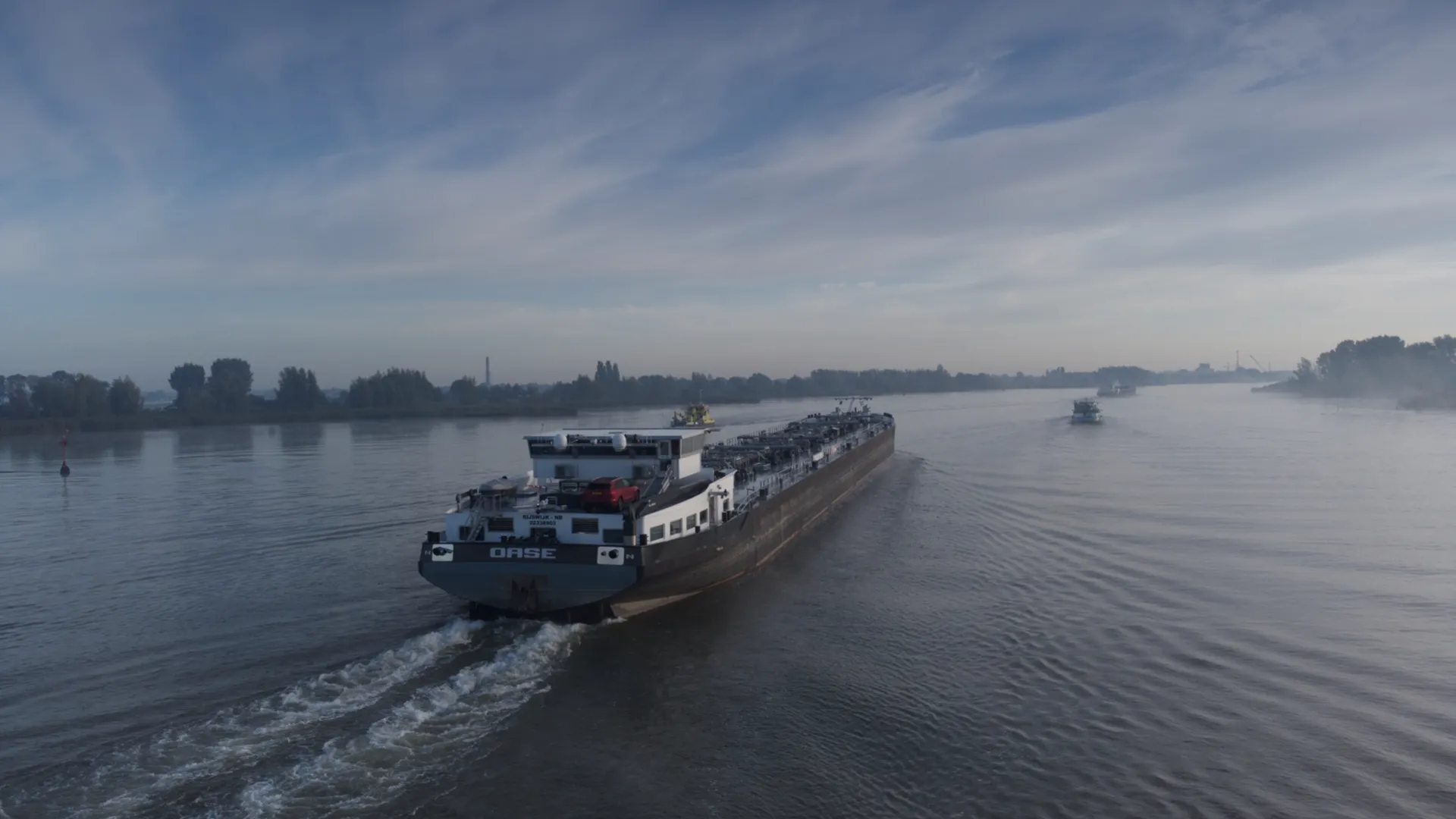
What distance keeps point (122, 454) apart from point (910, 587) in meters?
59.8

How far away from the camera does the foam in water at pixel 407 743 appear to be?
964 cm

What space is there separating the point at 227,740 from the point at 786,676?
27.1 feet

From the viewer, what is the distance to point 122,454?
57562 mm

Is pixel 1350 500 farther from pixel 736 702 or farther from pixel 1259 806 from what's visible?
pixel 736 702

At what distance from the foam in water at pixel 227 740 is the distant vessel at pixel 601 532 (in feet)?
7.33

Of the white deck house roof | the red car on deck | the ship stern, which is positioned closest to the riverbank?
the white deck house roof

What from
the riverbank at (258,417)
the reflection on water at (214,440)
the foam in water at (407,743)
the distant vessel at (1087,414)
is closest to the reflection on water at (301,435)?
the reflection on water at (214,440)

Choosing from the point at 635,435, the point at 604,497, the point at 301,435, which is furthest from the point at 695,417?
the point at 301,435

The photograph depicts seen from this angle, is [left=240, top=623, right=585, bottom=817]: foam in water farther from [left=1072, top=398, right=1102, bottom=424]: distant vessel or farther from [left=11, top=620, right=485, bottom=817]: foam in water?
[left=1072, top=398, right=1102, bottom=424]: distant vessel

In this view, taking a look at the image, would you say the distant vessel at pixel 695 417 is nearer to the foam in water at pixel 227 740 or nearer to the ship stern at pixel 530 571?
the ship stern at pixel 530 571

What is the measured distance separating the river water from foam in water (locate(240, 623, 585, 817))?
0.16 ft

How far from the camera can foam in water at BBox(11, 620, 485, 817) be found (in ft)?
32.2

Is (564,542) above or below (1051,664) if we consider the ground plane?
above

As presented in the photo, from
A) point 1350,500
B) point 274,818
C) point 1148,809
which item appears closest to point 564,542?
point 274,818
